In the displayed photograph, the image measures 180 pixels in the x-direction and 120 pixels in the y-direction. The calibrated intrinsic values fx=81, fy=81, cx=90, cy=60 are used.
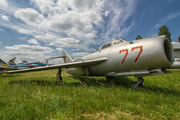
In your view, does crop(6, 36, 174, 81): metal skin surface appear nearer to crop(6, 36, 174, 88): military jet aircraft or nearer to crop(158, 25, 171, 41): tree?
crop(6, 36, 174, 88): military jet aircraft

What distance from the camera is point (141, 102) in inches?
82.7

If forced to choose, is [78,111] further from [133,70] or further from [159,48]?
[159,48]

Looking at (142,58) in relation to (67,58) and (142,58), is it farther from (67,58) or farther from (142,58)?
(67,58)

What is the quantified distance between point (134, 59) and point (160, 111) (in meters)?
1.66

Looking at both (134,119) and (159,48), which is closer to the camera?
(134,119)

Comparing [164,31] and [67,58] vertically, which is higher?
[164,31]

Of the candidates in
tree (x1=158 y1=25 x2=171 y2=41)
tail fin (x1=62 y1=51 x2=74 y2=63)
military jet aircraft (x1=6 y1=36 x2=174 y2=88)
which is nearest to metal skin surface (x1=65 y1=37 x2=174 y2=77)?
military jet aircraft (x1=6 y1=36 x2=174 y2=88)

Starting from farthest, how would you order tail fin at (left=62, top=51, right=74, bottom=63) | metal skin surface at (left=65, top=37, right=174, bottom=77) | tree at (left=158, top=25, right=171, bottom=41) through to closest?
tree at (left=158, top=25, right=171, bottom=41) → tail fin at (left=62, top=51, right=74, bottom=63) → metal skin surface at (left=65, top=37, right=174, bottom=77)

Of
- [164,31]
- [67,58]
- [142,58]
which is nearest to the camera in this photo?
[142,58]

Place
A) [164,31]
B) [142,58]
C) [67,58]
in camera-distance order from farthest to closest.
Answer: [164,31], [67,58], [142,58]

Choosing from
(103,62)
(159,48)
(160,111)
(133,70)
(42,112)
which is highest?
(159,48)

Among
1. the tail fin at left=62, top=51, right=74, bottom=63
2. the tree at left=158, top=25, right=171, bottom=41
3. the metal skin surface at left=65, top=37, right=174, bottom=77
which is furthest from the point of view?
the tree at left=158, top=25, right=171, bottom=41

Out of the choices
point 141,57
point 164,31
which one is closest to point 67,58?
point 141,57

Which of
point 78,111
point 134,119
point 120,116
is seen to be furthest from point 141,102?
point 78,111
